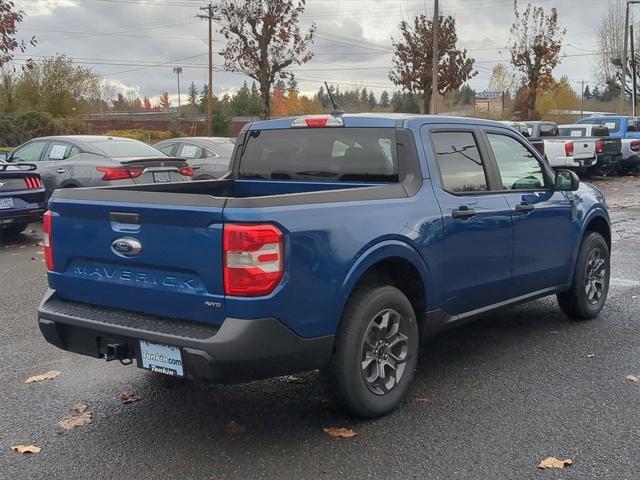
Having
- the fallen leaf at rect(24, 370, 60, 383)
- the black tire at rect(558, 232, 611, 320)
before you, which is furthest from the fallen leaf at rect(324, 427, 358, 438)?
the black tire at rect(558, 232, 611, 320)

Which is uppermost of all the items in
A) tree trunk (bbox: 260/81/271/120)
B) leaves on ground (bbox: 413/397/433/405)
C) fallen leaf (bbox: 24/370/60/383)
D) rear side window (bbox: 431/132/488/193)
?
tree trunk (bbox: 260/81/271/120)

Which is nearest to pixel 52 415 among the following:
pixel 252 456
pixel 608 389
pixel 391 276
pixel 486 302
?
pixel 252 456

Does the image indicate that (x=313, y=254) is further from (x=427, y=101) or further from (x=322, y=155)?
(x=427, y=101)

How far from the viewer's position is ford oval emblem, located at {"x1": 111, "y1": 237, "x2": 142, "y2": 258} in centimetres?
377

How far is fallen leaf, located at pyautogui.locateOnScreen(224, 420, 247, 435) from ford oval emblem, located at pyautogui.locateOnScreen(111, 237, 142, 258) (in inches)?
45.2

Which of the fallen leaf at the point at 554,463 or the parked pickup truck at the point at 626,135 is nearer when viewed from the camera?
the fallen leaf at the point at 554,463

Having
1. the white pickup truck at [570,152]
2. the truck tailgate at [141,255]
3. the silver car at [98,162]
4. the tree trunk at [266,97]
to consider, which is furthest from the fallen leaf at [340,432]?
the tree trunk at [266,97]

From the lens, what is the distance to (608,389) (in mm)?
4680

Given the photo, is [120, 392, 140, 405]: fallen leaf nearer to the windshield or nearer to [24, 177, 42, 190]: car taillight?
[24, 177, 42, 190]: car taillight

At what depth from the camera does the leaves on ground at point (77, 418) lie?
13.6ft

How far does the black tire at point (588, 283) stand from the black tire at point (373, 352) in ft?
7.95

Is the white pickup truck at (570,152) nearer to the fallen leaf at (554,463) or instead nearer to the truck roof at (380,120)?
the truck roof at (380,120)

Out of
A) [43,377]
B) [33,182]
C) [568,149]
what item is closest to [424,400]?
[43,377]

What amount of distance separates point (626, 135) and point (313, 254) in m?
23.7
